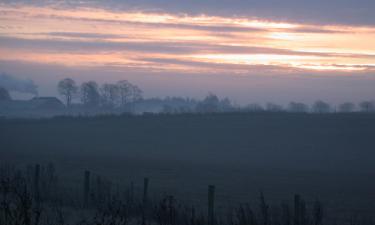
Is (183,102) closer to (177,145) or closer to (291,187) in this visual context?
(177,145)

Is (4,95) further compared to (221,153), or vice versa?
(4,95)

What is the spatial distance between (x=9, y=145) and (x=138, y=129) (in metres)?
19.8

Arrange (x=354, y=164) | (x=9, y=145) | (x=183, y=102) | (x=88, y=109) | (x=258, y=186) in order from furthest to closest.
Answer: (x=183, y=102), (x=88, y=109), (x=9, y=145), (x=354, y=164), (x=258, y=186)

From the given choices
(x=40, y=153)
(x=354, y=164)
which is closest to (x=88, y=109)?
(x=40, y=153)

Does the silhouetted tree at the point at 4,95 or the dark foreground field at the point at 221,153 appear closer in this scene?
the dark foreground field at the point at 221,153

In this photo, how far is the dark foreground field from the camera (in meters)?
36.0

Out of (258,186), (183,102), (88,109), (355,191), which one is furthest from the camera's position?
(183,102)

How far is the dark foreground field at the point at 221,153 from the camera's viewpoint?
36000 mm

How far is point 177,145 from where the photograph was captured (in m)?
72.9

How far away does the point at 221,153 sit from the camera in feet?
219

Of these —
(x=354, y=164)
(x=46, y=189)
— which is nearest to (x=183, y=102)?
(x=354, y=164)

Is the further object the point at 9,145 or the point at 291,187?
the point at 9,145

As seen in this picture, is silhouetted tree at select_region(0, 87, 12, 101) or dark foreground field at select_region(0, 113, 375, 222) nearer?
dark foreground field at select_region(0, 113, 375, 222)

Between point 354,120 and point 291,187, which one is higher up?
point 354,120
